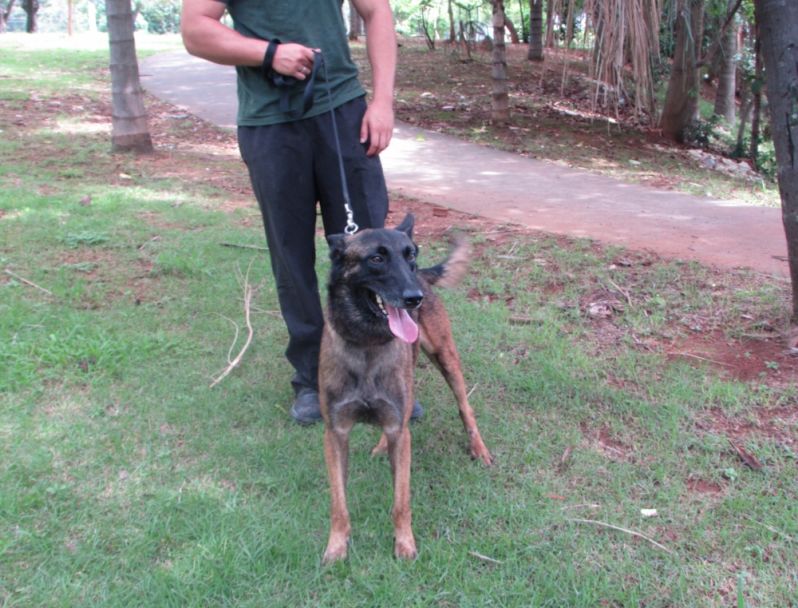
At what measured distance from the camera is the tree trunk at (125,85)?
9.07 meters

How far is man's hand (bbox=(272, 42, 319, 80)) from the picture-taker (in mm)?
3174

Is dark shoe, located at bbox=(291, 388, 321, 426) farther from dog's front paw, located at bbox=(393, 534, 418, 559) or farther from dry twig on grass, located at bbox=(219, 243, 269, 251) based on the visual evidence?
dry twig on grass, located at bbox=(219, 243, 269, 251)

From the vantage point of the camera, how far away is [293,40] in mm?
3393

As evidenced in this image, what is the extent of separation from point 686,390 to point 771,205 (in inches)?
196

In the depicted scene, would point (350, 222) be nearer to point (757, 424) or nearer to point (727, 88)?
point (757, 424)

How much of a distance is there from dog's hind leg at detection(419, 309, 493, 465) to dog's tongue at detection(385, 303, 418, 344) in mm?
758

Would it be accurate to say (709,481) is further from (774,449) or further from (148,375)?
(148,375)

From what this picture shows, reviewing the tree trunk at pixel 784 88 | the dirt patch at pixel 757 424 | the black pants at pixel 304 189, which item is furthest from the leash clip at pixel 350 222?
the tree trunk at pixel 784 88

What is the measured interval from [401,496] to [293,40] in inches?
81.4

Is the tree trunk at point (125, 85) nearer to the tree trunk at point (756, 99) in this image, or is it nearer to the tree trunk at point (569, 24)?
the tree trunk at point (569, 24)

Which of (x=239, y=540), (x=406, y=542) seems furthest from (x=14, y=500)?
(x=406, y=542)

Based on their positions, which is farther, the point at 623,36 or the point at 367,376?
the point at 623,36

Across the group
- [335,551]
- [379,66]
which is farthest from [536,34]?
[335,551]

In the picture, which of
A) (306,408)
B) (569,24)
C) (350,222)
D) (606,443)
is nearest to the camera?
(350,222)
